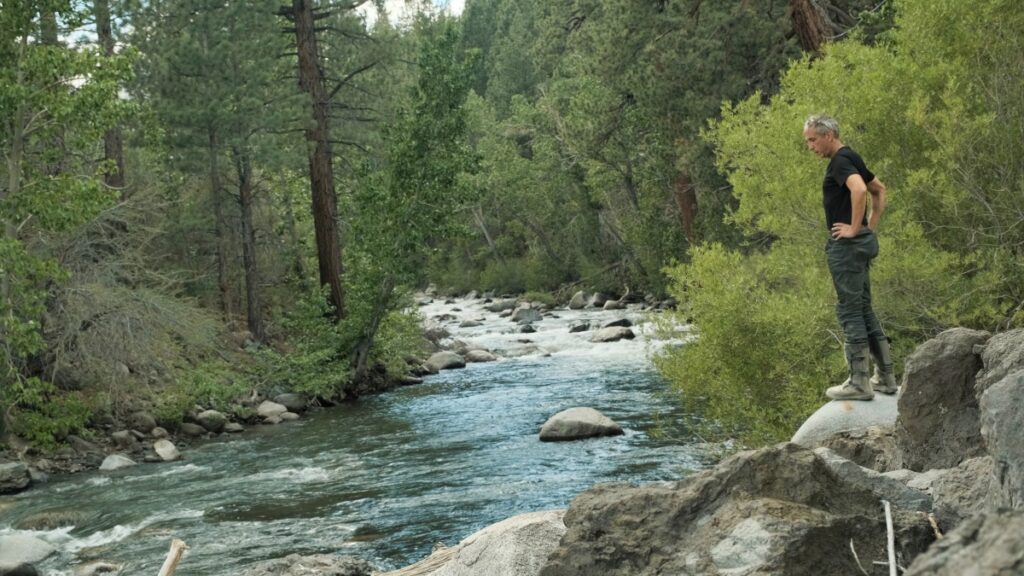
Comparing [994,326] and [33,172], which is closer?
[994,326]

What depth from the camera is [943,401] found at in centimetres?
584

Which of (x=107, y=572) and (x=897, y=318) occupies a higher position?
(x=897, y=318)

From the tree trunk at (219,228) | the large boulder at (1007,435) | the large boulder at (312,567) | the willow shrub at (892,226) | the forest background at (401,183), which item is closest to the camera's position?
the large boulder at (1007,435)

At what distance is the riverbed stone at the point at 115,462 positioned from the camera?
1383 cm

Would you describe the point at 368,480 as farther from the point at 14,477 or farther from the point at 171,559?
the point at 171,559

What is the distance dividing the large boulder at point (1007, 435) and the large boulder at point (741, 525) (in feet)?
1.96

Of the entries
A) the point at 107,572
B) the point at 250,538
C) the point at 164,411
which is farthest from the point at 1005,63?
the point at 164,411

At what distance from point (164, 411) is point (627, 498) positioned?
1347 centimetres

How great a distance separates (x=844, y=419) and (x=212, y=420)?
39.1 ft

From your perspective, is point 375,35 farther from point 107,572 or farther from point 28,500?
point 107,572

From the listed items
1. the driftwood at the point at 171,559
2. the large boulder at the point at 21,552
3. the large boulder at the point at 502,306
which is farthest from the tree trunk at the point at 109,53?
the large boulder at the point at 502,306

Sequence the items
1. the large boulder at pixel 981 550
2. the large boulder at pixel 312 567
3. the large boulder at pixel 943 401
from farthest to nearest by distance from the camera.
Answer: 1. the large boulder at pixel 312 567
2. the large boulder at pixel 943 401
3. the large boulder at pixel 981 550

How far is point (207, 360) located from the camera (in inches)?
763

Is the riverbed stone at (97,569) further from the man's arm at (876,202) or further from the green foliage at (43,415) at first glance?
the man's arm at (876,202)
